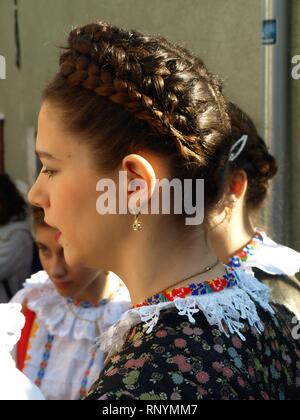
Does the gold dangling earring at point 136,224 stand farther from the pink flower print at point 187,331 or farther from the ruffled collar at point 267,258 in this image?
the ruffled collar at point 267,258

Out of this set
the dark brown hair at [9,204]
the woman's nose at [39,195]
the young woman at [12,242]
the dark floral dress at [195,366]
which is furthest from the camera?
the dark brown hair at [9,204]

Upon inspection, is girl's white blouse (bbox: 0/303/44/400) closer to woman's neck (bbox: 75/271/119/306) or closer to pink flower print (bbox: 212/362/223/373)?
pink flower print (bbox: 212/362/223/373)

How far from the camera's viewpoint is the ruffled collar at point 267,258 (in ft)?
5.80

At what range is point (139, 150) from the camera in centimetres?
104

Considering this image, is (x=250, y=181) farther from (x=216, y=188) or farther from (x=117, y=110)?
(x=117, y=110)

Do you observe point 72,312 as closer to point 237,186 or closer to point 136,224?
point 237,186

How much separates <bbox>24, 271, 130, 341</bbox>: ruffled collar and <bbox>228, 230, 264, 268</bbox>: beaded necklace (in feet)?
1.33

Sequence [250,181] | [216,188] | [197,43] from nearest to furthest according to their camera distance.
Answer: [216,188], [250,181], [197,43]

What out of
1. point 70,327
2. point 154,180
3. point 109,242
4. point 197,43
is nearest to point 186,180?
point 154,180

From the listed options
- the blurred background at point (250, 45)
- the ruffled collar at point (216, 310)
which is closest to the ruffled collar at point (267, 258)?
the blurred background at point (250, 45)

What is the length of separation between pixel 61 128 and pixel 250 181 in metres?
0.98

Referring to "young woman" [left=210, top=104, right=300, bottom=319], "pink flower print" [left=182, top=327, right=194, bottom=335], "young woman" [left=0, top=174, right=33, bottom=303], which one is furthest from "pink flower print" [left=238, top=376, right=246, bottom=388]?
"young woman" [left=0, top=174, right=33, bottom=303]

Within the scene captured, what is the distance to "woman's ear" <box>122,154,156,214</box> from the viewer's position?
3.34 feet

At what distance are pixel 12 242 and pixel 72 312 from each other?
1.28 meters
